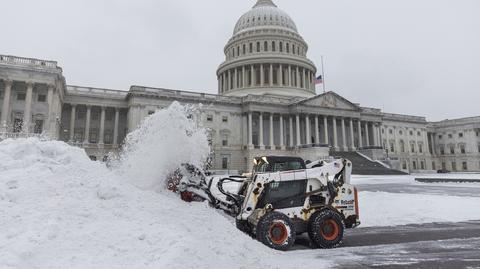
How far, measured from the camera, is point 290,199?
30.3ft

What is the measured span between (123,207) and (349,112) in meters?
63.5

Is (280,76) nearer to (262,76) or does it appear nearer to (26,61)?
(262,76)

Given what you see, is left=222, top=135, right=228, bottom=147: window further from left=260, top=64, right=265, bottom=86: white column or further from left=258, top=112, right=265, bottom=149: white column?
left=260, top=64, right=265, bottom=86: white column

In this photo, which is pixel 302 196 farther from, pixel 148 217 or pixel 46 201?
pixel 46 201

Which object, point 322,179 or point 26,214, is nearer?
point 26,214

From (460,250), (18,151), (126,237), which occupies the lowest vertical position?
(460,250)

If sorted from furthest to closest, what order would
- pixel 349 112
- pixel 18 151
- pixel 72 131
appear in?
pixel 349 112
pixel 72 131
pixel 18 151

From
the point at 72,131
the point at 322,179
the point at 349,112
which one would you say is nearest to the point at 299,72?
the point at 349,112

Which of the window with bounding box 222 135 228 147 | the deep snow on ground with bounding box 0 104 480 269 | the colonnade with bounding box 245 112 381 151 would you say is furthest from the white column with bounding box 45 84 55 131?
the deep snow on ground with bounding box 0 104 480 269

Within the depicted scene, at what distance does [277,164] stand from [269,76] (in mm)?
62284

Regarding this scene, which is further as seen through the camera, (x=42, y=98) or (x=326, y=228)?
(x=42, y=98)

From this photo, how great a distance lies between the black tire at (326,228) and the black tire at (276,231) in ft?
2.26

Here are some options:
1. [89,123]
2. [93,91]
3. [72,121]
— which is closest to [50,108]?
[72,121]

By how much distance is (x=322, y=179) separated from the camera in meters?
9.47
